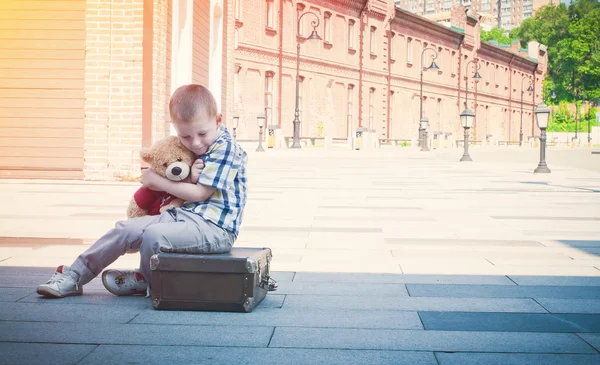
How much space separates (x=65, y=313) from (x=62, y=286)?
1.25 feet

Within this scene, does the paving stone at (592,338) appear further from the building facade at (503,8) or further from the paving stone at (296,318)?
the building facade at (503,8)

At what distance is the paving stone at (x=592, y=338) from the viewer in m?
3.75

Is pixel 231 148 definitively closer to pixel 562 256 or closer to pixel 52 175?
pixel 562 256

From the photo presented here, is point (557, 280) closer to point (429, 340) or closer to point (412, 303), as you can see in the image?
point (412, 303)

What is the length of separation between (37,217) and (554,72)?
321 feet

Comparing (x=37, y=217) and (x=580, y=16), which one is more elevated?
(x=580, y=16)

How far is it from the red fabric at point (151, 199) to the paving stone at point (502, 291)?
1608mm

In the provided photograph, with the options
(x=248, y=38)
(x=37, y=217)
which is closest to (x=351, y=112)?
(x=248, y=38)

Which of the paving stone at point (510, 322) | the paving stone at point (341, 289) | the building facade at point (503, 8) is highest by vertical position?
the building facade at point (503, 8)

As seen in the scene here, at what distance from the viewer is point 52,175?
46.8 feet

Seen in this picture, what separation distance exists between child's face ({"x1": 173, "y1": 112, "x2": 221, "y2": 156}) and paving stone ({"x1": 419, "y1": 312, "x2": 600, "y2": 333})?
1.51 metres

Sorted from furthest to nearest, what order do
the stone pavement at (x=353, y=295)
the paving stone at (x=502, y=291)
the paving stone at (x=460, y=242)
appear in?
the paving stone at (x=460, y=242) < the paving stone at (x=502, y=291) < the stone pavement at (x=353, y=295)

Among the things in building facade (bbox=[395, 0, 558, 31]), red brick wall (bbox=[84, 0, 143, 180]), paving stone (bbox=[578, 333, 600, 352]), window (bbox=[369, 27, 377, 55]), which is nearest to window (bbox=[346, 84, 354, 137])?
window (bbox=[369, 27, 377, 55])

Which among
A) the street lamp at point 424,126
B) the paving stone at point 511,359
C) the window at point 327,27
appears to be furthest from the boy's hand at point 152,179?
the window at point 327,27
